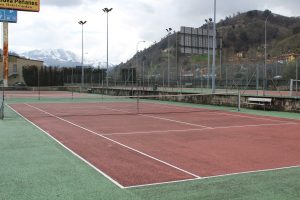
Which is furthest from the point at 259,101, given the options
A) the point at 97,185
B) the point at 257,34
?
the point at 257,34

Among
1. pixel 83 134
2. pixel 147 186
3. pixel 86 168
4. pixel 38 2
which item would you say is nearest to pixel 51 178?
pixel 86 168

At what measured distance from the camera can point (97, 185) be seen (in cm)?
716

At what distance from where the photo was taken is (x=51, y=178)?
7.68m

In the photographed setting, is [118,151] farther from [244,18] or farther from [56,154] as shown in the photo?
[244,18]

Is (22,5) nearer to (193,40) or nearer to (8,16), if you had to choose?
(8,16)

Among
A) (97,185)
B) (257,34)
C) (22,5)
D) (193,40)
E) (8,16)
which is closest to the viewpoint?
(97,185)

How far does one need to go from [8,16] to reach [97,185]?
36.7m

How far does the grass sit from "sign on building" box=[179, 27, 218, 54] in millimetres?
32085

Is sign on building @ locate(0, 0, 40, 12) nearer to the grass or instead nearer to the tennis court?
the tennis court

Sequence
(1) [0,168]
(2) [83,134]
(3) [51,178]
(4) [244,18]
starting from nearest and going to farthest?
(3) [51,178] → (1) [0,168] → (2) [83,134] → (4) [244,18]

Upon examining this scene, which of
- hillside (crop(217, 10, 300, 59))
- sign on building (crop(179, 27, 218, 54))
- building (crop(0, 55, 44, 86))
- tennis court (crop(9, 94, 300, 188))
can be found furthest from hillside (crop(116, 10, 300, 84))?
tennis court (crop(9, 94, 300, 188))

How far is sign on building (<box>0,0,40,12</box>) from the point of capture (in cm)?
3631

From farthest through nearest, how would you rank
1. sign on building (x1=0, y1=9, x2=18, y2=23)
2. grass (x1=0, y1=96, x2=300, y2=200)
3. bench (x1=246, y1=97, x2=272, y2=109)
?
sign on building (x1=0, y1=9, x2=18, y2=23), bench (x1=246, y1=97, x2=272, y2=109), grass (x1=0, y1=96, x2=300, y2=200)

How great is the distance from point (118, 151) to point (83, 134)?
11.8 ft
